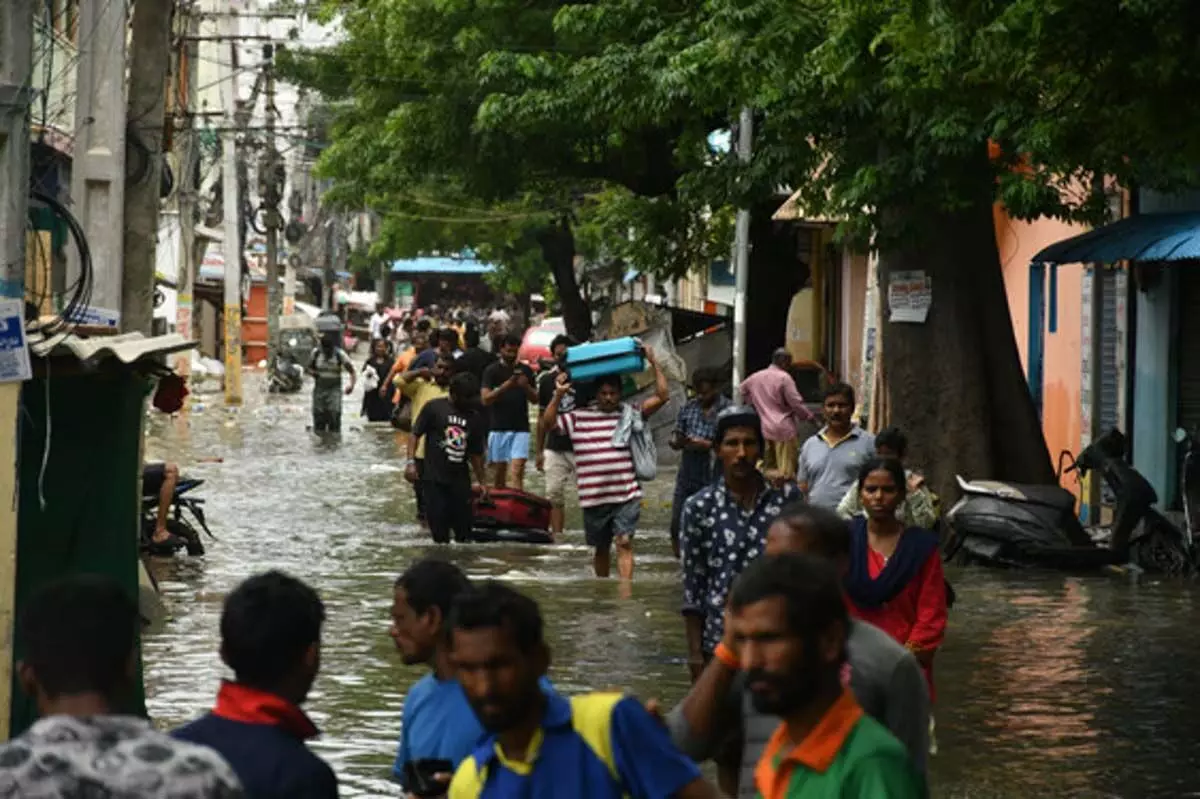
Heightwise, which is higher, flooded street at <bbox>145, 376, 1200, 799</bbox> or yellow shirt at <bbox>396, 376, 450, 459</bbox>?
yellow shirt at <bbox>396, 376, 450, 459</bbox>

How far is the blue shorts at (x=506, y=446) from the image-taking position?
24.3 meters

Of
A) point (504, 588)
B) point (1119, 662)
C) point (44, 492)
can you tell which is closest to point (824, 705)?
point (504, 588)

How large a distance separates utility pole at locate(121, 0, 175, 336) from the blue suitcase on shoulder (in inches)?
132

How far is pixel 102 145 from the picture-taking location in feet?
55.8

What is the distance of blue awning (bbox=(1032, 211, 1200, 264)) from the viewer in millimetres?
18547

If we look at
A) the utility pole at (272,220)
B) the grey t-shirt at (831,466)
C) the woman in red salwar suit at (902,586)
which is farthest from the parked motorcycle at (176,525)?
the utility pole at (272,220)

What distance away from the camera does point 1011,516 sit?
19531 mm

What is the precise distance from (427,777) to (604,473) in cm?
1165

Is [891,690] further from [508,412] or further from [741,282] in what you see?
[741,282]

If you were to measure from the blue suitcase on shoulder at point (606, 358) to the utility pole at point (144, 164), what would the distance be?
335 centimetres

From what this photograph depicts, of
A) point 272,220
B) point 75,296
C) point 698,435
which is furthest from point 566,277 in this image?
point 75,296

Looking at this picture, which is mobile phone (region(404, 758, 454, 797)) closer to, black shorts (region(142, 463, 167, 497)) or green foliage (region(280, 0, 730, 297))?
black shorts (region(142, 463, 167, 497))

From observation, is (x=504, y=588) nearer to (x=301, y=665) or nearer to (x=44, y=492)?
(x=301, y=665)

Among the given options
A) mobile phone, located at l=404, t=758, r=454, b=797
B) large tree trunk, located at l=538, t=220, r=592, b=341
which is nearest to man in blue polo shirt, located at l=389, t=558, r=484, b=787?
mobile phone, located at l=404, t=758, r=454, b=797
